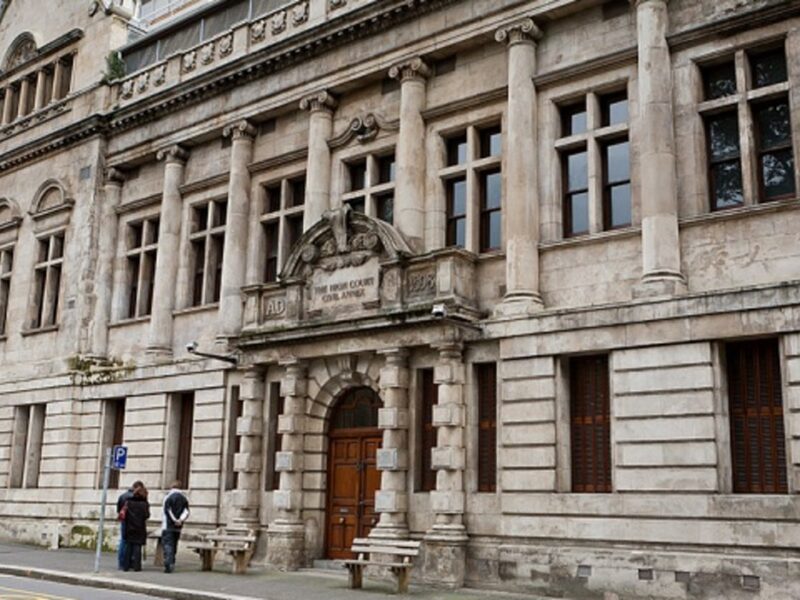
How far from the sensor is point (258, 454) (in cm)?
2203

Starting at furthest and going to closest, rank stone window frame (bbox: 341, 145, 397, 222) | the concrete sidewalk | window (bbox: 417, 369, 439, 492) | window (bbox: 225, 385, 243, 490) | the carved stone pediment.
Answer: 1. window (bbox: 225, 385, 243, 490)
2. stone window frame (bbox: 341, 145, 397, 222)
3. the carved stone pediment
4. window (bbox: 417, 369, 439, 492)
5. the concrete sidewalk

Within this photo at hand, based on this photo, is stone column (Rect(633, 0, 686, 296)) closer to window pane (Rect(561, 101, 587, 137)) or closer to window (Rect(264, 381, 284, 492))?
window pane (Rect(561, 101, 587, 137))

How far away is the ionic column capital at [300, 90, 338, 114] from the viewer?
23312mm

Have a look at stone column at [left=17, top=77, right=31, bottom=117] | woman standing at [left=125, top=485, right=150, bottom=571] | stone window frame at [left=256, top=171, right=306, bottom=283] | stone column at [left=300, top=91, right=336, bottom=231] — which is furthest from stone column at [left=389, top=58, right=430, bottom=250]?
stone column at [left=17, top=77, right=31, bottom=117]

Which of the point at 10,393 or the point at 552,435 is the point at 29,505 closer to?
the point at 10,393

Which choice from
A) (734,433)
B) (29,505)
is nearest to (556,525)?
(734,433)

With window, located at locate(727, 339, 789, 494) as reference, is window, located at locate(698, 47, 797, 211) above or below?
above

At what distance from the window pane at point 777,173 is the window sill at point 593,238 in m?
2.36

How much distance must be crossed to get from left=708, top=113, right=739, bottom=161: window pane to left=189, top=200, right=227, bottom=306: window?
13378 mm

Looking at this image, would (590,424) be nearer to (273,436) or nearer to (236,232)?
(273,436)

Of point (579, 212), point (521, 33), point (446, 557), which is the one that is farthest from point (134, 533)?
point (521, 33)

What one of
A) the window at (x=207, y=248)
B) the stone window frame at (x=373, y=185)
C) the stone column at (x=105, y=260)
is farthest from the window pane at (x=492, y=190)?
the stone column at (x=105, y=260)

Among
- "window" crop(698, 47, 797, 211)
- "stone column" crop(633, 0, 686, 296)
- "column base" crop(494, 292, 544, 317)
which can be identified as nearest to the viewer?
"window" crop(698, 47, 797, 211)

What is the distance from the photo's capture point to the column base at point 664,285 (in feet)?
54.7
